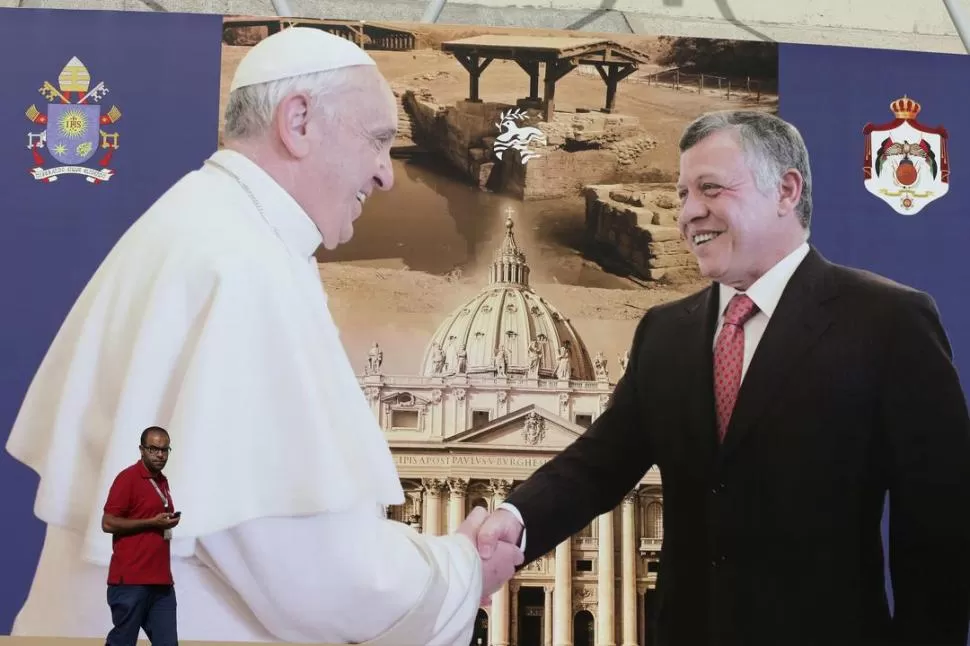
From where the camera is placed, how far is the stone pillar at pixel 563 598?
15.9ft

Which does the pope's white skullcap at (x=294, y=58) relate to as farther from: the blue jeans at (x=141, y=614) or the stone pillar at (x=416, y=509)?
the stone pillar at (x=416, y=509)

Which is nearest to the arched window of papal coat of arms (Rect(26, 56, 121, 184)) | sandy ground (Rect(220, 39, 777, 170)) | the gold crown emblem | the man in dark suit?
the man in dark suit

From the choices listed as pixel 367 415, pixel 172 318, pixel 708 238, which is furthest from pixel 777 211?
pixel 172 318

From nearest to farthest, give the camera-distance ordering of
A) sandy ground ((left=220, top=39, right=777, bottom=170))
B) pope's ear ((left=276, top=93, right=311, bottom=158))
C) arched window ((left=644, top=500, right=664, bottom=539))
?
pope's ear ((left=276, top=93, right=311, bottom=158))
arched window ((left=644, top=500, right=664, bottom=539))
sandy ground ((left=220, top=39, right=777, bottom=170))

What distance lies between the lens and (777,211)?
461cm

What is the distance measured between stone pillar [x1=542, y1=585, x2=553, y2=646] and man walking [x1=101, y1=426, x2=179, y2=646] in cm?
228

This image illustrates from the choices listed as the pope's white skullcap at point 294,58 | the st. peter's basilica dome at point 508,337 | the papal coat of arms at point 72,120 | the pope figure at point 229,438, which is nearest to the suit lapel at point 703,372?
the st. peter's basilica dome at point 508,337

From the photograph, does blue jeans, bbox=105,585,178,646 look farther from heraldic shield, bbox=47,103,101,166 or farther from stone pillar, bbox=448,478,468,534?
heraldic shield, bbox=47,103,101,166

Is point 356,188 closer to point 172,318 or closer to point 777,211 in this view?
point 172,318

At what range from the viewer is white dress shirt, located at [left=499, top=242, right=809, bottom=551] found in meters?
4.37

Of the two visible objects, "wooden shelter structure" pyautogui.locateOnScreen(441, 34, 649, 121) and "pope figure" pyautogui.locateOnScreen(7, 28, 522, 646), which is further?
"wooden shelter structure" pyautogui.locateOnScreen(441, 34, 649, 121)

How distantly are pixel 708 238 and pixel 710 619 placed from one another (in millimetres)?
1528

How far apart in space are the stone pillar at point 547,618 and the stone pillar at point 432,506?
53 cm

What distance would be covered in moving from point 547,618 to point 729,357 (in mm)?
1403
